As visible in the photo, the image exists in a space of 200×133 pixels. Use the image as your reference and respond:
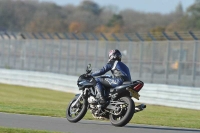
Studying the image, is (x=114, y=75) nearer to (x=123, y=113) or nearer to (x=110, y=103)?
(x=110, y=103)

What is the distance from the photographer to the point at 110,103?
14.3 metres

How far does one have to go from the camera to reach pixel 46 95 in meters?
31.4

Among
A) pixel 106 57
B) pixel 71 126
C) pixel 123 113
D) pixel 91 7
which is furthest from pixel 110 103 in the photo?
pixel 91 7

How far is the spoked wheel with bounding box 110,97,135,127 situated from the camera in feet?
44.9

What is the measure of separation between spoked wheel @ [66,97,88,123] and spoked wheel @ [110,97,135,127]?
85cm

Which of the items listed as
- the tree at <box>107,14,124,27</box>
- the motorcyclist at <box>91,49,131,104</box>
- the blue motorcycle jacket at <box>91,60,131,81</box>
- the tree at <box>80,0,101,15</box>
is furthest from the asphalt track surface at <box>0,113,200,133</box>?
the tree at <box>80,0,101,15</box>

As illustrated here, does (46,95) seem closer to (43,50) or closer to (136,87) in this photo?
(43,50)

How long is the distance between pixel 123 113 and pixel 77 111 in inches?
60.0

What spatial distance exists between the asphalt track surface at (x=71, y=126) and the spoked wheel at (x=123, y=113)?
15 centimetres

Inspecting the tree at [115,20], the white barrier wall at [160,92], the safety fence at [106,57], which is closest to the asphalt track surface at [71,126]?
the white barrier wall at [160,92]

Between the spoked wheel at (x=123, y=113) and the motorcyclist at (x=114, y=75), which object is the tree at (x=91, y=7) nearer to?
the motorcyclist at (x=114, y=75)

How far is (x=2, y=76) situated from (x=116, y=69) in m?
25.0

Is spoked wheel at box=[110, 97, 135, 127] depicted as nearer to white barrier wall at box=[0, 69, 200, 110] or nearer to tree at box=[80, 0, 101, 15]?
white barrier wall at box=[0, 69, 200, 110]

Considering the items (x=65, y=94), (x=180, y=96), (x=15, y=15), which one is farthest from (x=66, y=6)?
(x=180, y=96)
